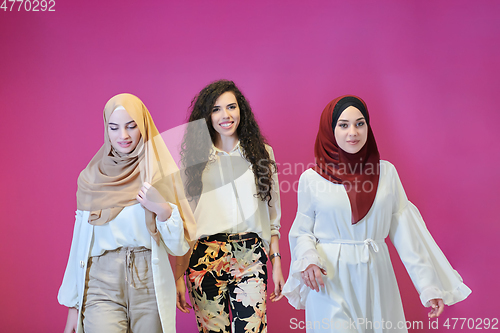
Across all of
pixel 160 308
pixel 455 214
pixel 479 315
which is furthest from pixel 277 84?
pixel 479 315

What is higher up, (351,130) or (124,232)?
(351,130)

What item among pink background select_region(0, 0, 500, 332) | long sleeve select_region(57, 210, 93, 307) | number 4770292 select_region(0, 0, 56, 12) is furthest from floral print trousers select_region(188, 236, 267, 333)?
number 4770292 select_region(0, 0, 56, 12)

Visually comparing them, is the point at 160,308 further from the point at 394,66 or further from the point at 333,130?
the point at 394,66

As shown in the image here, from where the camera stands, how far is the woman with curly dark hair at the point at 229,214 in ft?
7.47

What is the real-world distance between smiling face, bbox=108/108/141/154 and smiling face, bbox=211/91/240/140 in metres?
0.48

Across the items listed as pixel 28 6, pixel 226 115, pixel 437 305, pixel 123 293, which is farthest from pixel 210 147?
pixel 28 6

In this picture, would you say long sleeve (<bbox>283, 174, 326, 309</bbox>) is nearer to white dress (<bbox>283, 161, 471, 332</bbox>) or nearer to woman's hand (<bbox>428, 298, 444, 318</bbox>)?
white dress (<bbox>283, 161, 471, 332</bbox>)

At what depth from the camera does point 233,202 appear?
2377mm

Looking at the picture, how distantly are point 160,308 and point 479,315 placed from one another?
237 cm

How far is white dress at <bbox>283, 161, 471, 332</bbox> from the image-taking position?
1.99 meters

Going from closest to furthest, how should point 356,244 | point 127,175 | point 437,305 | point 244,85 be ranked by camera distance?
point 437,305 < point 356,244 < point 127,175 < point 244,85

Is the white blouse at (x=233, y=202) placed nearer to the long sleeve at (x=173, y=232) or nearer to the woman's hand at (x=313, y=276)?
the long sleeve at (x=173, y=232)

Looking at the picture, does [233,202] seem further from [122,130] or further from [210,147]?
[122,130]

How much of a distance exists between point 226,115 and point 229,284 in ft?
3.10
